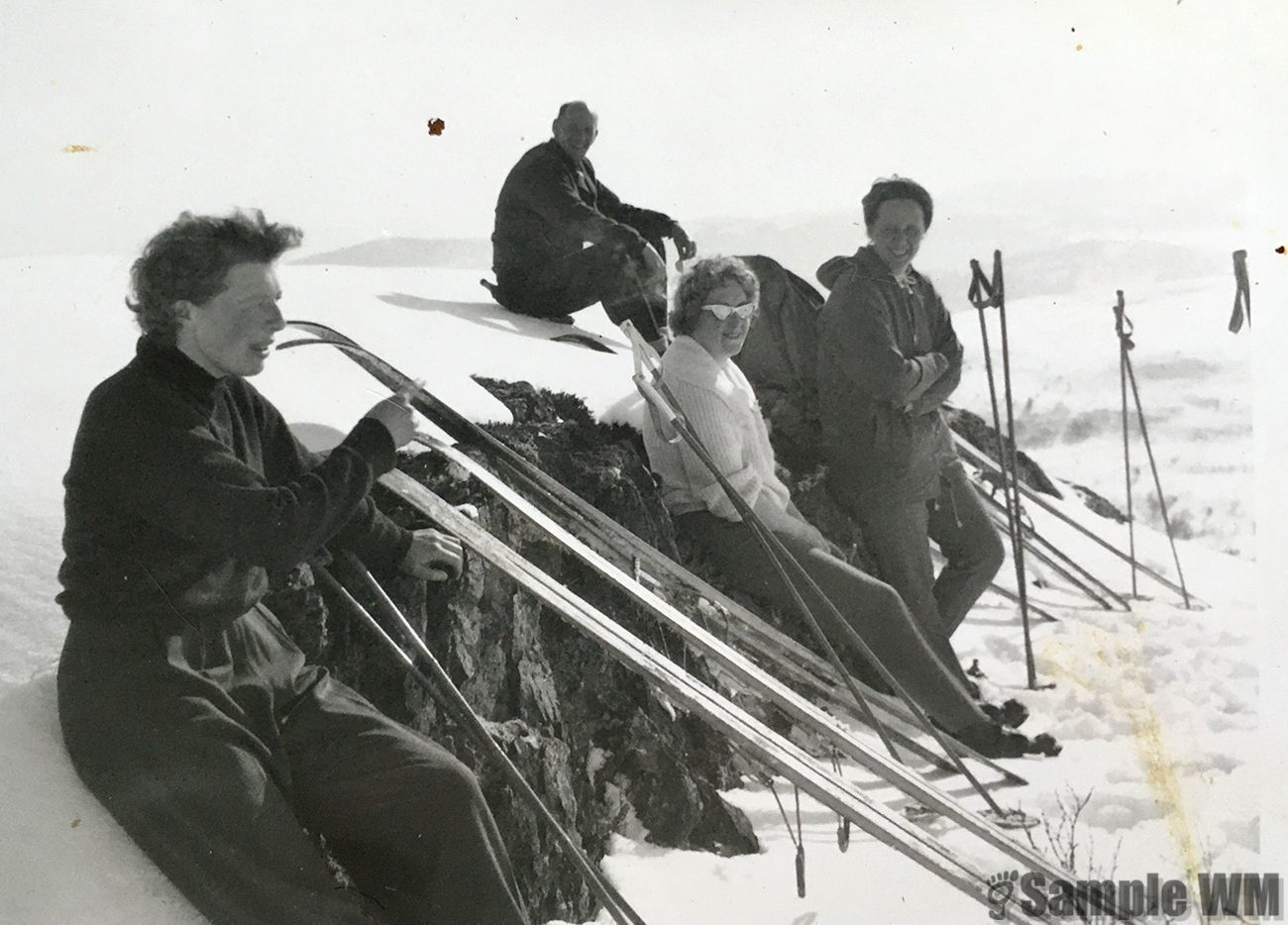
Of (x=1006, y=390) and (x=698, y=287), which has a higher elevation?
(x=698, y=287)

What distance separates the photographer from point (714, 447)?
2.49 meters

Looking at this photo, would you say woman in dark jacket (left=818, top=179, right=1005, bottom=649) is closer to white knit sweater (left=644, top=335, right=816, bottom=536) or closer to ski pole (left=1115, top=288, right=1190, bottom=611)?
white knit sweater (left=644, top=335, right=816, bottom=536)

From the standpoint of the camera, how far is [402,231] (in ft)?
8.03

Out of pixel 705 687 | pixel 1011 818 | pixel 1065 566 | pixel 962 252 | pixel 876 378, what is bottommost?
pixel 1011 818

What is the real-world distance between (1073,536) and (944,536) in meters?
0.28

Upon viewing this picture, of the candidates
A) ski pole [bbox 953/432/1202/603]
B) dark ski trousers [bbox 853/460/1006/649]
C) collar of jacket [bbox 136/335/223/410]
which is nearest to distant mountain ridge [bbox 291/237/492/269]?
collar of jacket [bbox 136/335/223/410]

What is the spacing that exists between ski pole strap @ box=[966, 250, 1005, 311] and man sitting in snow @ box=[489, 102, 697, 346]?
1.97ft

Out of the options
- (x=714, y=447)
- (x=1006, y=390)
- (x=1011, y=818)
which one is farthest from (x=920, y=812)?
(x=1006, y=390)

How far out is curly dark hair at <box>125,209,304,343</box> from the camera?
202 centimetres

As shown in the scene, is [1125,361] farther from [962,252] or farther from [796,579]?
[796,579]

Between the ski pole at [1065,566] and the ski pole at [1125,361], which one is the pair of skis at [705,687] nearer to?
the ski pole at [1065,566]

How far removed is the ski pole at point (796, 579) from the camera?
248 cm

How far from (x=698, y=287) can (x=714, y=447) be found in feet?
1.03

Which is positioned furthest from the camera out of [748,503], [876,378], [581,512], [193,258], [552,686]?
[876,378]
